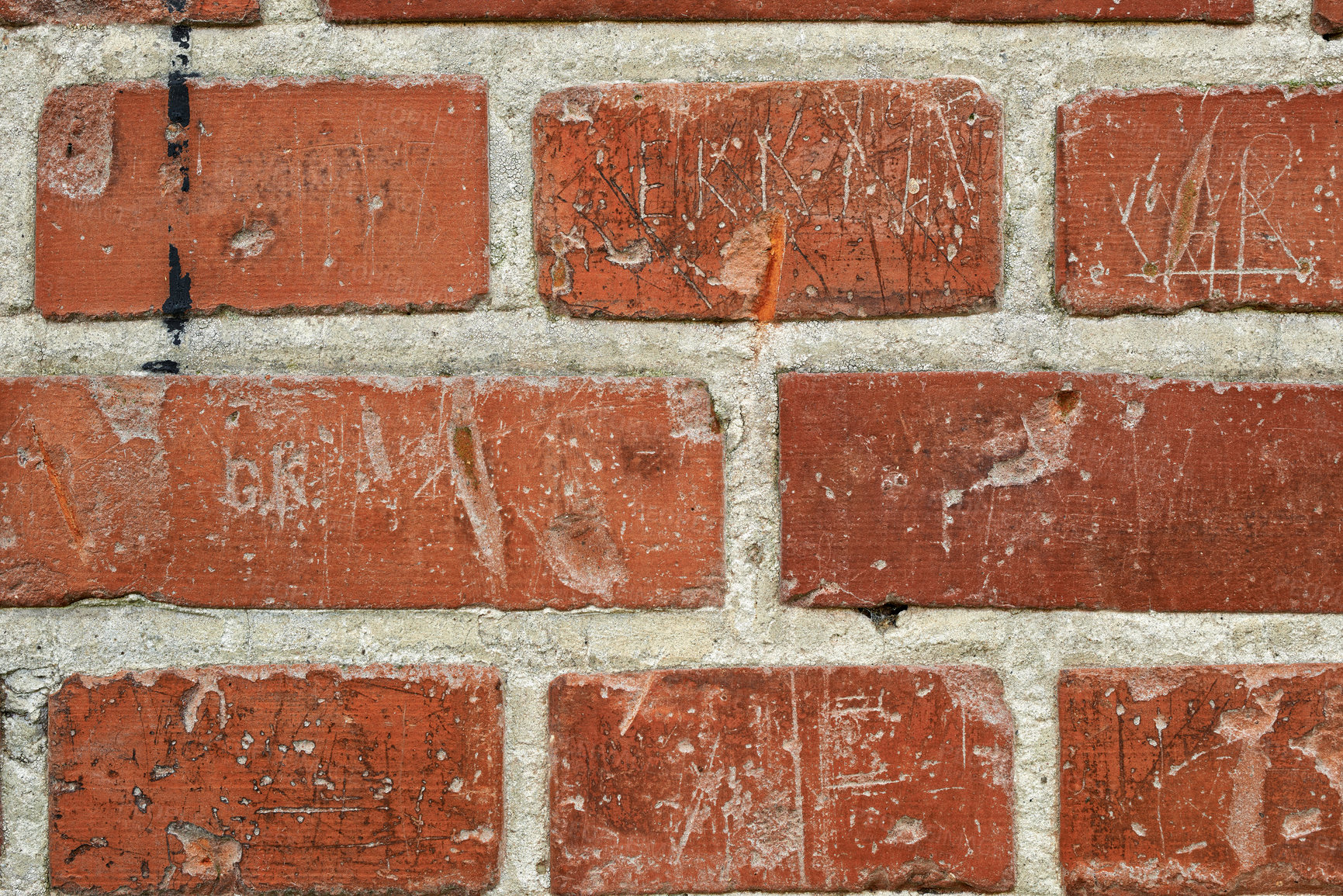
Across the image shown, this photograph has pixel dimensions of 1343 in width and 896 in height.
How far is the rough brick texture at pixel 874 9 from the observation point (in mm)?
566

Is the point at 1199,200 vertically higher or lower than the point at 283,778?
higher

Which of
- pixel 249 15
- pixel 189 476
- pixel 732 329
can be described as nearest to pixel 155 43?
pixel 249 15

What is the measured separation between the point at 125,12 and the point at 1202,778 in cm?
90

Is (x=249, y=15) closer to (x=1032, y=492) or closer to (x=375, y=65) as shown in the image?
(x=375, y=65)

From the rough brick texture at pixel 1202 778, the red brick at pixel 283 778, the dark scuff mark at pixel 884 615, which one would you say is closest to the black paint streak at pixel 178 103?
the red brick at pixel 283 778

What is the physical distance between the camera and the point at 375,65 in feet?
1.88

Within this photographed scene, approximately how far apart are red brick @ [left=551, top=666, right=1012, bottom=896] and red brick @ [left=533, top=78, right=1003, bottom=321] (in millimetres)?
261

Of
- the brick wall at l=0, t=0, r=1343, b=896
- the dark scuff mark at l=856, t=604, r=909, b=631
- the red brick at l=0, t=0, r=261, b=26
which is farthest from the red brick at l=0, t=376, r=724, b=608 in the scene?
the red brick at l=0, t=0, r=261, b=26

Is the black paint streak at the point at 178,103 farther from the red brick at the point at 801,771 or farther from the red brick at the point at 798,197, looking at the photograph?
the red brick at the point at 801,771

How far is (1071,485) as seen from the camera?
561 mm

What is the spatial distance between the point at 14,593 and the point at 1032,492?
27.3 inches

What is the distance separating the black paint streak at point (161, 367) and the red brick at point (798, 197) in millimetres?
278

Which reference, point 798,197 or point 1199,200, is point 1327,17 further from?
point 798,197

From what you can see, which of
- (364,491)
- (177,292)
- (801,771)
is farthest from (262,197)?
(801,771)
